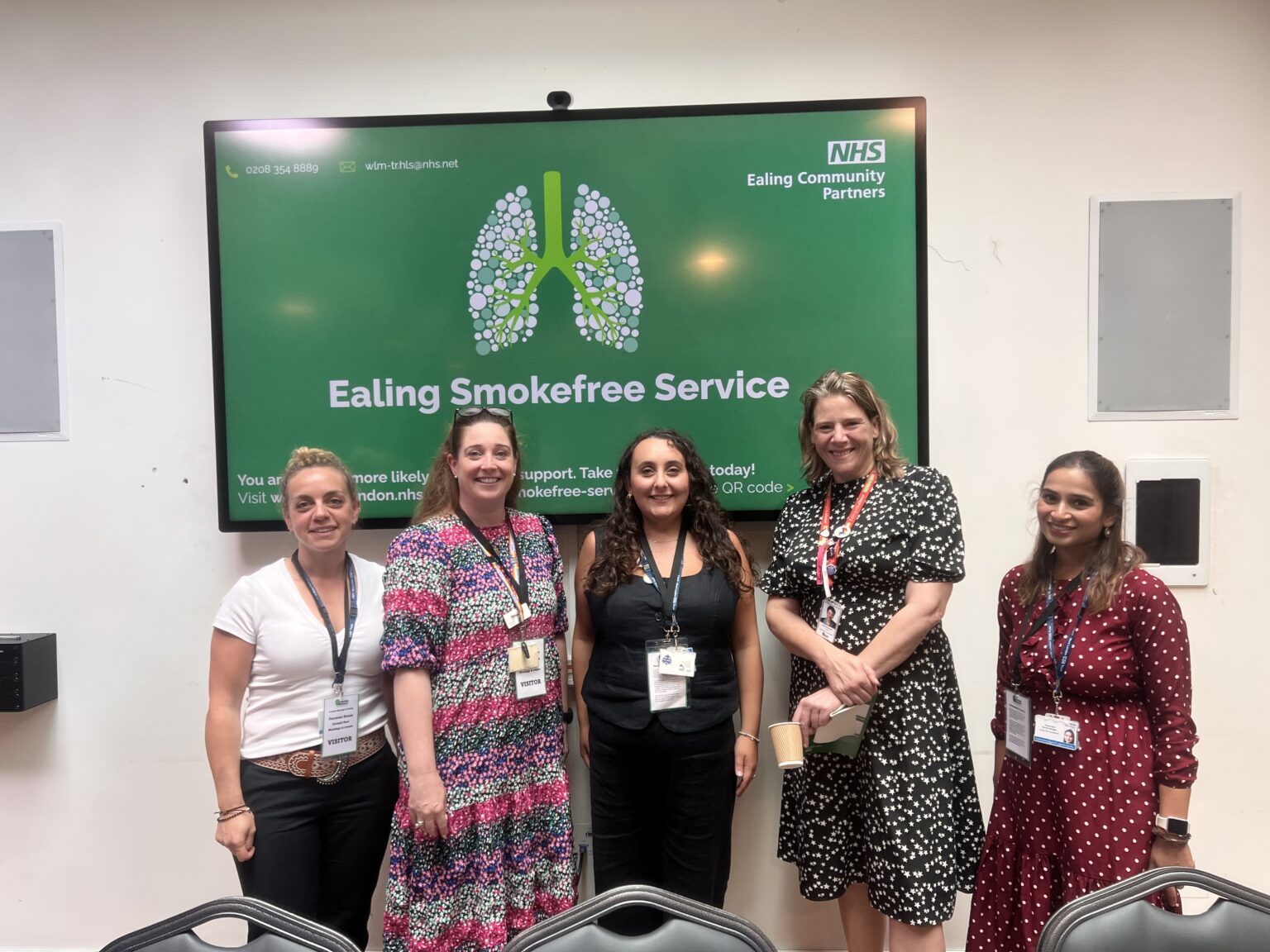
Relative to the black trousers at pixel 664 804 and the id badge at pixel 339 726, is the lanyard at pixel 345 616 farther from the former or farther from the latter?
the black trousers at pixel 664 804

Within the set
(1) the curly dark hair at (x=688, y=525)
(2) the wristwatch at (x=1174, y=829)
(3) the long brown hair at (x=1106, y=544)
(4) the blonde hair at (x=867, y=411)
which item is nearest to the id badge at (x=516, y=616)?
(1) the curly dark hair at (x=688, y=525)

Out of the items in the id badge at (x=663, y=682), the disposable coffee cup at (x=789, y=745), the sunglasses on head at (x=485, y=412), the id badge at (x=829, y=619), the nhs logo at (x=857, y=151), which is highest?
the nhs logo at (x=857, y=151)

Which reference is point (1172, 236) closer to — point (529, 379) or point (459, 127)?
point (529, 379)

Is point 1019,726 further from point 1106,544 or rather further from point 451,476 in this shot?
point 451,476

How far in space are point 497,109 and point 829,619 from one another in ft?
6.45

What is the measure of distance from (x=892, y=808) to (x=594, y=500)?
122 cm

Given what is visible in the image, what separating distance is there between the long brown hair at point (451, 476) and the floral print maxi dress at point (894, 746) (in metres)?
0.76

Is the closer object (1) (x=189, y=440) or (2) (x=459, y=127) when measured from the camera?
(2) (x=459, y=127)

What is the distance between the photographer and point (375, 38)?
223 cm

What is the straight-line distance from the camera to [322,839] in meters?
1.66

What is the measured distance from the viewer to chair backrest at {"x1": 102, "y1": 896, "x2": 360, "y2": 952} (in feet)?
3.54

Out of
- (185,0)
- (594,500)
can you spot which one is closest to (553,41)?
(185,0)

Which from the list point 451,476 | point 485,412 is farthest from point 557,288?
point 451,476

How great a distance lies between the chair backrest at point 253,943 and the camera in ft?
3.54
